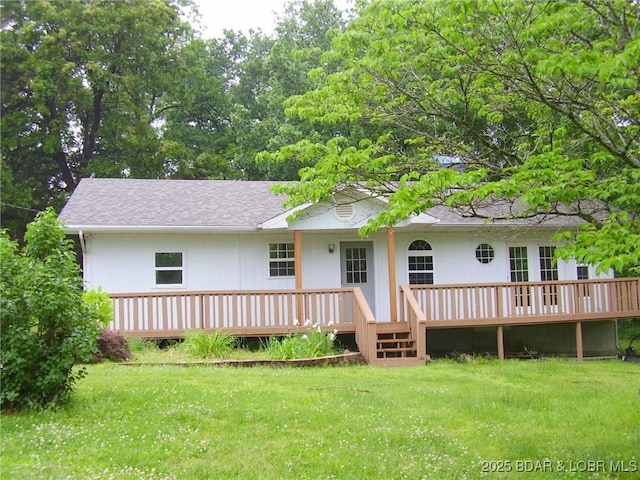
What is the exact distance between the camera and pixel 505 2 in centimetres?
571

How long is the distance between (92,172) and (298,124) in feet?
29.5

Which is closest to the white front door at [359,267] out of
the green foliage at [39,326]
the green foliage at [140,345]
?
the green foliage at [140,345]

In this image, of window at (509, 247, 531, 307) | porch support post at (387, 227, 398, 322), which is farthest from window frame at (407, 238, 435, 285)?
window at (509, 247, 531, 307)

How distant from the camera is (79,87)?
83.2 ft

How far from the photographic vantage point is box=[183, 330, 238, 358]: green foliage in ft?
38.8

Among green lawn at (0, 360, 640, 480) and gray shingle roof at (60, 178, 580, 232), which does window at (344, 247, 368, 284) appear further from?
green lawn at (0, 360, 640, 480)

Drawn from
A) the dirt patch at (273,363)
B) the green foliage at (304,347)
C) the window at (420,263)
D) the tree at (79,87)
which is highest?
the tree at (79,87)

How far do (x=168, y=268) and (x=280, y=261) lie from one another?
2.72 meters

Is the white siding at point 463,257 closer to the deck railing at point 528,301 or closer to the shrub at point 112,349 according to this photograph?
the deck railing at point 528,301

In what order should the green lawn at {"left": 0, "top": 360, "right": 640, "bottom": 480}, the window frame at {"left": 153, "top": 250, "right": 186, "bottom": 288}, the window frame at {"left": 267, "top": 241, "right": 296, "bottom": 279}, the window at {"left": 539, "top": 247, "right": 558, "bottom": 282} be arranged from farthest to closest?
the window at {"left": 539, "top": 247, "right": 558, "bottom": 282}, the window frame at {"left": 267, "top": 241, "right": 296, "bottom": 279}, the window frame at {"left": 153, "top": 250, "right": 186, "bottom": 288}, the green lawn at {"left": 0, "top": 360, "right": 640, "bottom": 480}

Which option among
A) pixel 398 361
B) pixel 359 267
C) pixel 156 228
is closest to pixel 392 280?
pixel 359 267

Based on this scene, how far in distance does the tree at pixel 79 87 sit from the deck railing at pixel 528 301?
657 inches

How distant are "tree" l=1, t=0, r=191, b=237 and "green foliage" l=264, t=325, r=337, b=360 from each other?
53.2ft

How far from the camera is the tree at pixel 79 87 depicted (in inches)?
977
